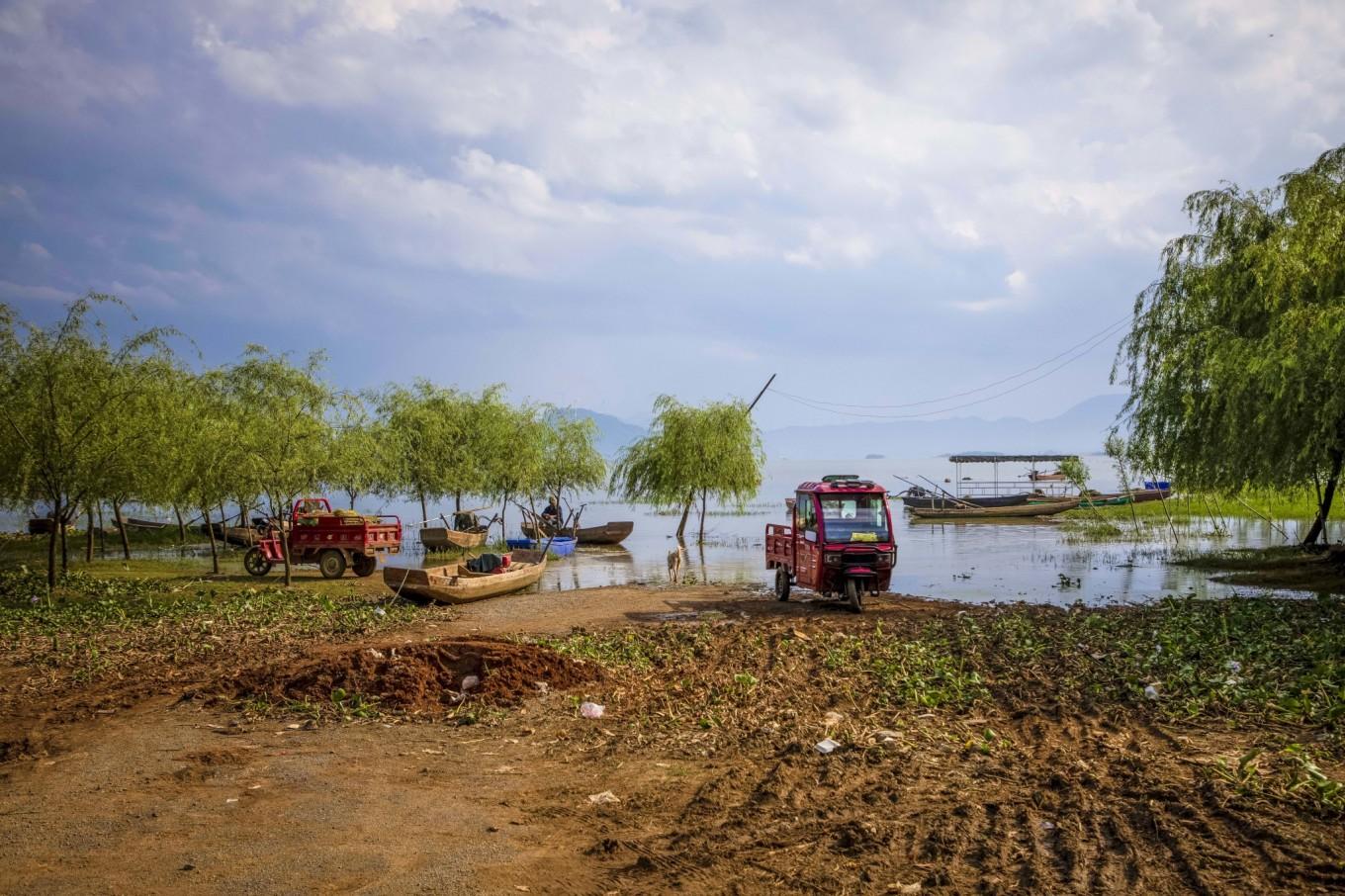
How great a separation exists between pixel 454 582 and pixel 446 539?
55.4ft

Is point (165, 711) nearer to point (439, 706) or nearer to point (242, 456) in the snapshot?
point (439, 706)

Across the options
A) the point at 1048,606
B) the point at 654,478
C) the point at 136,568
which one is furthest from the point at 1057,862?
the point at 654,478

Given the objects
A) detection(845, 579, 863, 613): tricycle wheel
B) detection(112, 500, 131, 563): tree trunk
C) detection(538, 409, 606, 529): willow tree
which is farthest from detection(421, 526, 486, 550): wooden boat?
detection(845, 579, 863, 613): tricycle wheel

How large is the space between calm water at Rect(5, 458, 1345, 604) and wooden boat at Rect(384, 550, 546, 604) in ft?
11.3

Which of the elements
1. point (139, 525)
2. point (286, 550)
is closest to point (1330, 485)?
point (286, 550)

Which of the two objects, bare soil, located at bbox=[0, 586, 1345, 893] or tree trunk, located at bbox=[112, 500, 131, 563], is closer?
bare soil, located at bbox=[0, 586, 1345, 893]

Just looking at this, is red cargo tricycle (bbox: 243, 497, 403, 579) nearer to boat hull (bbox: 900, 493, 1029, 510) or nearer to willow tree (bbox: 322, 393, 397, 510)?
willow tree (bbox: 322, 393, 397, 510)

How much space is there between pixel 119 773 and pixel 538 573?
17.3 meters

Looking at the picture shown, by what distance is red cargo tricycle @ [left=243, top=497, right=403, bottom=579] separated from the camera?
25.9m

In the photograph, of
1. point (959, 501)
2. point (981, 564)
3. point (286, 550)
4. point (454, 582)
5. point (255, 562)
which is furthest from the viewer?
point (959, 501)

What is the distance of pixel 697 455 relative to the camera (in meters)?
43.9

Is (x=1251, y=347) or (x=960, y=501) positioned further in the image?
(x=960, y=501)

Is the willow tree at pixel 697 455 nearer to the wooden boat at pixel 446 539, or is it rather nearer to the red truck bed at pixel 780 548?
the wooden boat at pixel 446 539

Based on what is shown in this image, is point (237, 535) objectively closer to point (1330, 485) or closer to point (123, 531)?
point (123, 531)
